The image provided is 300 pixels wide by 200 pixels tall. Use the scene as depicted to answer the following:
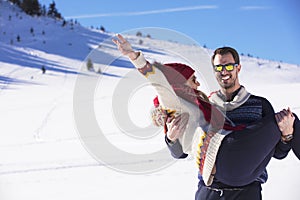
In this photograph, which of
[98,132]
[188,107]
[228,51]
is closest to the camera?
[188,107]

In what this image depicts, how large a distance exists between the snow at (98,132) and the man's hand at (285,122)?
297mm

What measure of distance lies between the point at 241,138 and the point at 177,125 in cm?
25

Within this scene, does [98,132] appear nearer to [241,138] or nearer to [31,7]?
[241,138]

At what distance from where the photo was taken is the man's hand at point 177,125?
1.46 m

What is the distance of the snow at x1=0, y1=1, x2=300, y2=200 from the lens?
70.7 inches

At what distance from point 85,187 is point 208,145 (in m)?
A: 2.75

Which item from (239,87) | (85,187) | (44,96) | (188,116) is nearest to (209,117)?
(188,116)

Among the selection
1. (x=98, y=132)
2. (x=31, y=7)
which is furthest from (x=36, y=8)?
(x=98, y=132)

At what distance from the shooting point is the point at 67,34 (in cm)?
2295

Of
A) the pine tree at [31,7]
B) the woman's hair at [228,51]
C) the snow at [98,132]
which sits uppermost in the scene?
the pine tree at [31,7]

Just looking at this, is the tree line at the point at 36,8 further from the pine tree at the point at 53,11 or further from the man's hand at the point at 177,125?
the man's hand at the point at 177,125

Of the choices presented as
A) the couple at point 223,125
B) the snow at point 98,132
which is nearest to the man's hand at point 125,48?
the couple at point 223,125

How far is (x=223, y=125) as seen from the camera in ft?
4.89

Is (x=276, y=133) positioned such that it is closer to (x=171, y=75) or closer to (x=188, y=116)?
(x=188, y=116)
